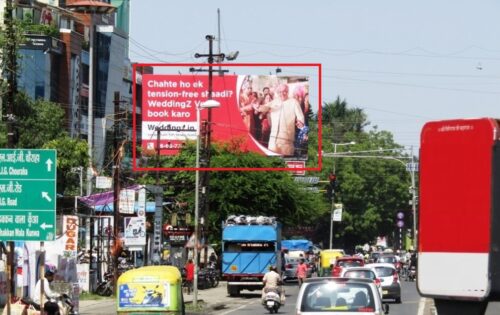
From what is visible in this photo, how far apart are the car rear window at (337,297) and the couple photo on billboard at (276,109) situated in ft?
175

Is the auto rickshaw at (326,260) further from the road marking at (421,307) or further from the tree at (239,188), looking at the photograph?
the road marking at (421,307)

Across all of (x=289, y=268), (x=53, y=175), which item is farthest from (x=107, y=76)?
(x=53, y=175)

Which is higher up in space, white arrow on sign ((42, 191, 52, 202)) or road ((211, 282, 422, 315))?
white arrow on sign ((42, 191, 52, 202))

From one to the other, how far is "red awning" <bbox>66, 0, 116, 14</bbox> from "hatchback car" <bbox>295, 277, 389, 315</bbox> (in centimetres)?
8394

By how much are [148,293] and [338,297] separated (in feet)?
24.8

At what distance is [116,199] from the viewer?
4769cm

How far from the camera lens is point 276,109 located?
74688 millimetres

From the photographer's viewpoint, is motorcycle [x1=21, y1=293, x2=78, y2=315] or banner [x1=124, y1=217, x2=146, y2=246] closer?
motorcycle [x1=21, y1=293, x2=78, y2=315]

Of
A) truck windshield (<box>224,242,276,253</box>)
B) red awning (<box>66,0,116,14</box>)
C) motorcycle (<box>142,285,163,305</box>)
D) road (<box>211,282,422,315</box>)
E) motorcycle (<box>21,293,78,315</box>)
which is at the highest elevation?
red awning (<box>66,0,116,14</box>)

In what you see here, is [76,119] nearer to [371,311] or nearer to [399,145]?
[399,145]

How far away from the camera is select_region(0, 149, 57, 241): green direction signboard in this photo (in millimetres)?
23578

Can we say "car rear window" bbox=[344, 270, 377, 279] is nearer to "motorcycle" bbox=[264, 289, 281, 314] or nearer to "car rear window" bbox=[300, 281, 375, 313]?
"motorcycle" bbox=[264, 289, 281, 314]

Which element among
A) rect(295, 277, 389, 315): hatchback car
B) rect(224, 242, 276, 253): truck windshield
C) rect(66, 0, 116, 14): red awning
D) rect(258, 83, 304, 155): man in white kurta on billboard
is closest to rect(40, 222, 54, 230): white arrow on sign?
rect(295, 277, 389, 315): hatchback car

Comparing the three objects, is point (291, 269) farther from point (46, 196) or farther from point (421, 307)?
point (46, 196)
